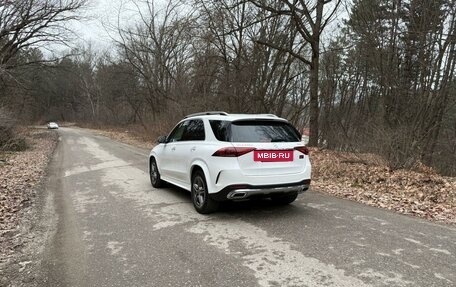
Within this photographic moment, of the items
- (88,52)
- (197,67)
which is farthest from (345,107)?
(88,52)

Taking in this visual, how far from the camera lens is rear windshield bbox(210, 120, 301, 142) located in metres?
6.31

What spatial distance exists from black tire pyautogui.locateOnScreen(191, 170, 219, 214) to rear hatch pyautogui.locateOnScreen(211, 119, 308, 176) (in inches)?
36.4

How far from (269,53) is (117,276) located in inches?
684

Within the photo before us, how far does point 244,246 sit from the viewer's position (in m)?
5.05

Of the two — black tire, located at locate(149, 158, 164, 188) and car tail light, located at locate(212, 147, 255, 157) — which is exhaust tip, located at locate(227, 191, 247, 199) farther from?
black tire, located at locate(149, 158, 164, 188)

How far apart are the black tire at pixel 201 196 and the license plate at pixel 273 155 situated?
3.61 feet

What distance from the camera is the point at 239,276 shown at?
411 cm

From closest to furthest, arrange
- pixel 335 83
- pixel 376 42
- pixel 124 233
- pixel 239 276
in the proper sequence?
pixel 239 276, pixel 124 233, pixel 376 42, pixel 335 83

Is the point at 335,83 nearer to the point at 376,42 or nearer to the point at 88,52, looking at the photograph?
the point at 376,42

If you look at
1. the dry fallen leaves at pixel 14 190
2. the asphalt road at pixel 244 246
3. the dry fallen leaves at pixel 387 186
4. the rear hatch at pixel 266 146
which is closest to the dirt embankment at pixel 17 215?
the dry fallen leaves at pixel 14 190

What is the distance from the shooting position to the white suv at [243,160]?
19.9ft

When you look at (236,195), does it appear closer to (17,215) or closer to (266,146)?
(266,146)

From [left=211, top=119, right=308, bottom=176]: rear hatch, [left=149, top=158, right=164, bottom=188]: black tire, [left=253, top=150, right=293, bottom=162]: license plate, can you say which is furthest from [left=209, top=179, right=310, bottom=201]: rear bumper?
[left=149, top=158, right=164, bottom=188]: black tire

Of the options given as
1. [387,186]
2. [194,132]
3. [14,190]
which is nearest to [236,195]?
[194,132]
